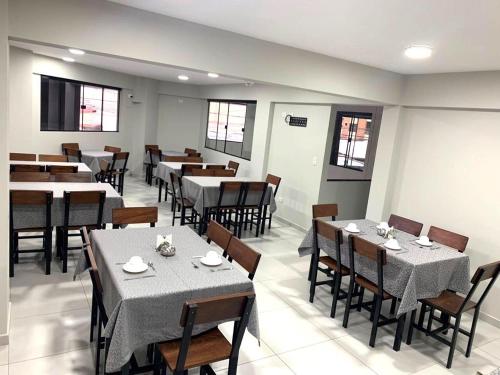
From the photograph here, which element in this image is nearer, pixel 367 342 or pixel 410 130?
pixel 367 342

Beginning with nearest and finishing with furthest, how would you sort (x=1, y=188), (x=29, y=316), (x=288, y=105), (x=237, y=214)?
1. (x=1, y=188)
2. (x=29, y=316)
3. (x=237, y=214)
4. (x=288, y=105)

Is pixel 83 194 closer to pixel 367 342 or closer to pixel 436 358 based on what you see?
pixel 367 342

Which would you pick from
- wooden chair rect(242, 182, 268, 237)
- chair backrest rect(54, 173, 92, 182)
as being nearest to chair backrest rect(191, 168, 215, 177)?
wooden chair rect(242, 182, 268, 237)

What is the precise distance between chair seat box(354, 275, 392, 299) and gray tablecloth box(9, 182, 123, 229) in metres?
2.56

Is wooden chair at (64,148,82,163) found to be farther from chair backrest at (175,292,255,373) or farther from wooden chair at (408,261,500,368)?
wooden chair at (408,261,500,368)

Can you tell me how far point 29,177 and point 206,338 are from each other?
10.6ft

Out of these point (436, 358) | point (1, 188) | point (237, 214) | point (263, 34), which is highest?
point (263, 34)

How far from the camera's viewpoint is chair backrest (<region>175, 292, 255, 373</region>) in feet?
5.97

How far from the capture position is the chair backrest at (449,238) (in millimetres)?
3629

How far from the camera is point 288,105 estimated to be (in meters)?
6.56

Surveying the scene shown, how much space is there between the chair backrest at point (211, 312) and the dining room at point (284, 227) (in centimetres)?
1

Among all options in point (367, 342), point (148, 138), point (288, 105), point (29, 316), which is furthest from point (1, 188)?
point (148, 138)

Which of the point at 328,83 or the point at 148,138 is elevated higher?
the point at 328,83

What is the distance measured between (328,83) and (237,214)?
96.2 inches
